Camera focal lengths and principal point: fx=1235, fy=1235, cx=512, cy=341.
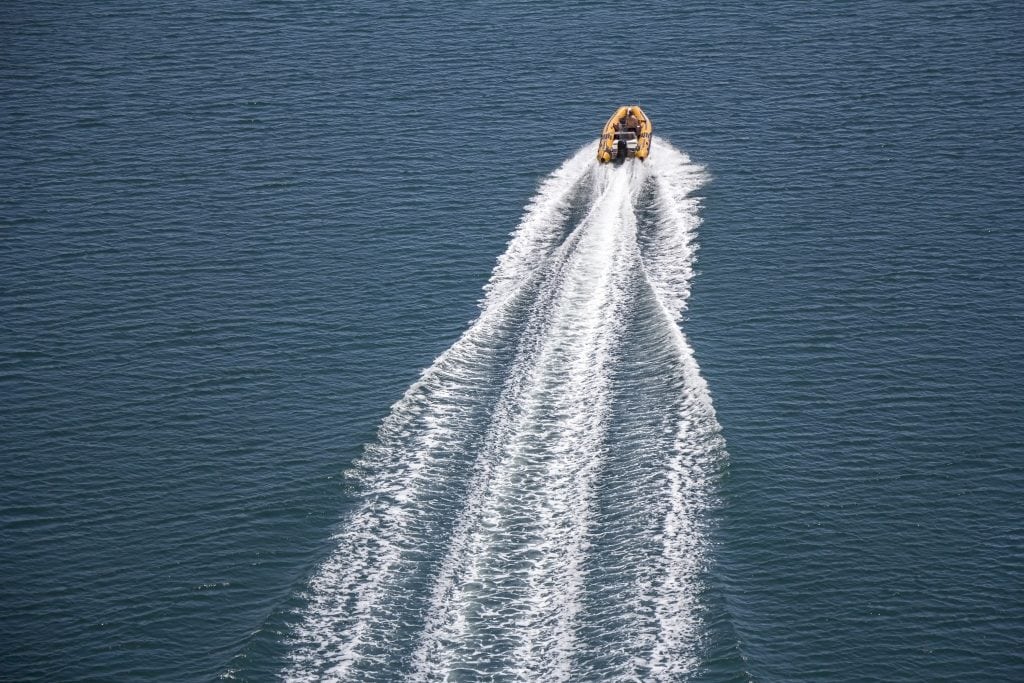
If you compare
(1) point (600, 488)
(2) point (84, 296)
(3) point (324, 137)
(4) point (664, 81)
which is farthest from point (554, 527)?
(4) point (664, 81)

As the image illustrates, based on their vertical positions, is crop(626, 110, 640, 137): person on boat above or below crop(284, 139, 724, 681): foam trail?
above

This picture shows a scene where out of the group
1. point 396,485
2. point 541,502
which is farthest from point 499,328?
point 541,502

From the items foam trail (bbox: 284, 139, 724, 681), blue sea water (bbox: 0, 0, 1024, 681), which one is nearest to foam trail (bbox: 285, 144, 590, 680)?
foam trail (bbox: 284, 139, 724, 681)

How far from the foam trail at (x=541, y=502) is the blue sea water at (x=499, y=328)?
0.72 ft

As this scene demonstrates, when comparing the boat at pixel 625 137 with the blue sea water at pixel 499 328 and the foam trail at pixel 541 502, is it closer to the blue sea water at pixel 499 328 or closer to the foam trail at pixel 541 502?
the blue sea water at pixel 499 328

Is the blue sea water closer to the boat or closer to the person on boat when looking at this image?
the boat

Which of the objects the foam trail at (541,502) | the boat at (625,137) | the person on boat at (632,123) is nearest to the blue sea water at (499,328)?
the foam trail at (541,502)

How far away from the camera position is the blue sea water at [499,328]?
4556 cm

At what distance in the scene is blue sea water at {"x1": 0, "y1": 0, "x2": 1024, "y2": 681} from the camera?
4556 centimetres

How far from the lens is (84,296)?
6912 cm

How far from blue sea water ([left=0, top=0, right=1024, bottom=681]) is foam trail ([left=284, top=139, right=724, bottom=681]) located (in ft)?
0.72

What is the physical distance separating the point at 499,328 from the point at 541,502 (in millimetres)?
14977

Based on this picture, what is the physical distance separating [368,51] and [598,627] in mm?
69137

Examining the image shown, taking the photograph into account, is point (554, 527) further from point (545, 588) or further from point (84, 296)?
point (84, 296)
